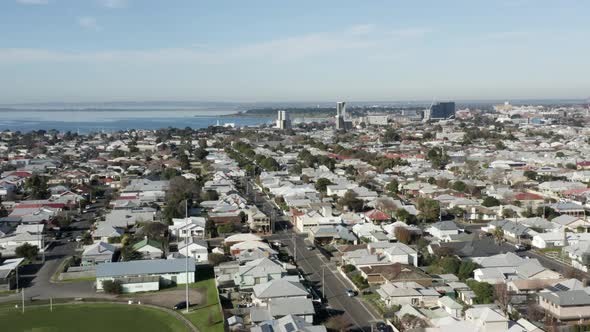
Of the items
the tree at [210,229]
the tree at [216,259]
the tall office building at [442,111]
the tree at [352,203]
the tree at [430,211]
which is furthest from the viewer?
the tall office building at [442,111]

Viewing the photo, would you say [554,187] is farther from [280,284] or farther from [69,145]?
[69,145]

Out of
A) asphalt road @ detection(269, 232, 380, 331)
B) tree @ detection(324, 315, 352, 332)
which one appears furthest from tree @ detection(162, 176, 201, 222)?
tree @ detection(324, 315, 352, 332)

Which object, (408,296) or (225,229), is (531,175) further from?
(408,296)

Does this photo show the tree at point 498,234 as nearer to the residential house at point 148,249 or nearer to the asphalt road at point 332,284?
the asphalt road at point 332,284

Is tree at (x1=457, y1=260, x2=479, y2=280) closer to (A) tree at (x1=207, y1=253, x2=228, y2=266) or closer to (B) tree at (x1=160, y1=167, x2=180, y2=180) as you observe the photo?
(A) tree at (x1=207, y1=253, x2=228, y2=266)

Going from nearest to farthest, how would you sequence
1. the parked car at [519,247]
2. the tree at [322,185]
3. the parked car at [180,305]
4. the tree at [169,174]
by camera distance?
1. the parked car at [180,305]
2. the parked car at [519,247]
3. the tree at [322,185]
4. the tree at [169,174]

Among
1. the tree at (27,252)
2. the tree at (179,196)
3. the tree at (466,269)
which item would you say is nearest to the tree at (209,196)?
the tree at (179,196)

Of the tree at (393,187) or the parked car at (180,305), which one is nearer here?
the parked car at (180,305)

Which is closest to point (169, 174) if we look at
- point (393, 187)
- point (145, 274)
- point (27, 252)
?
point (393, 187)
